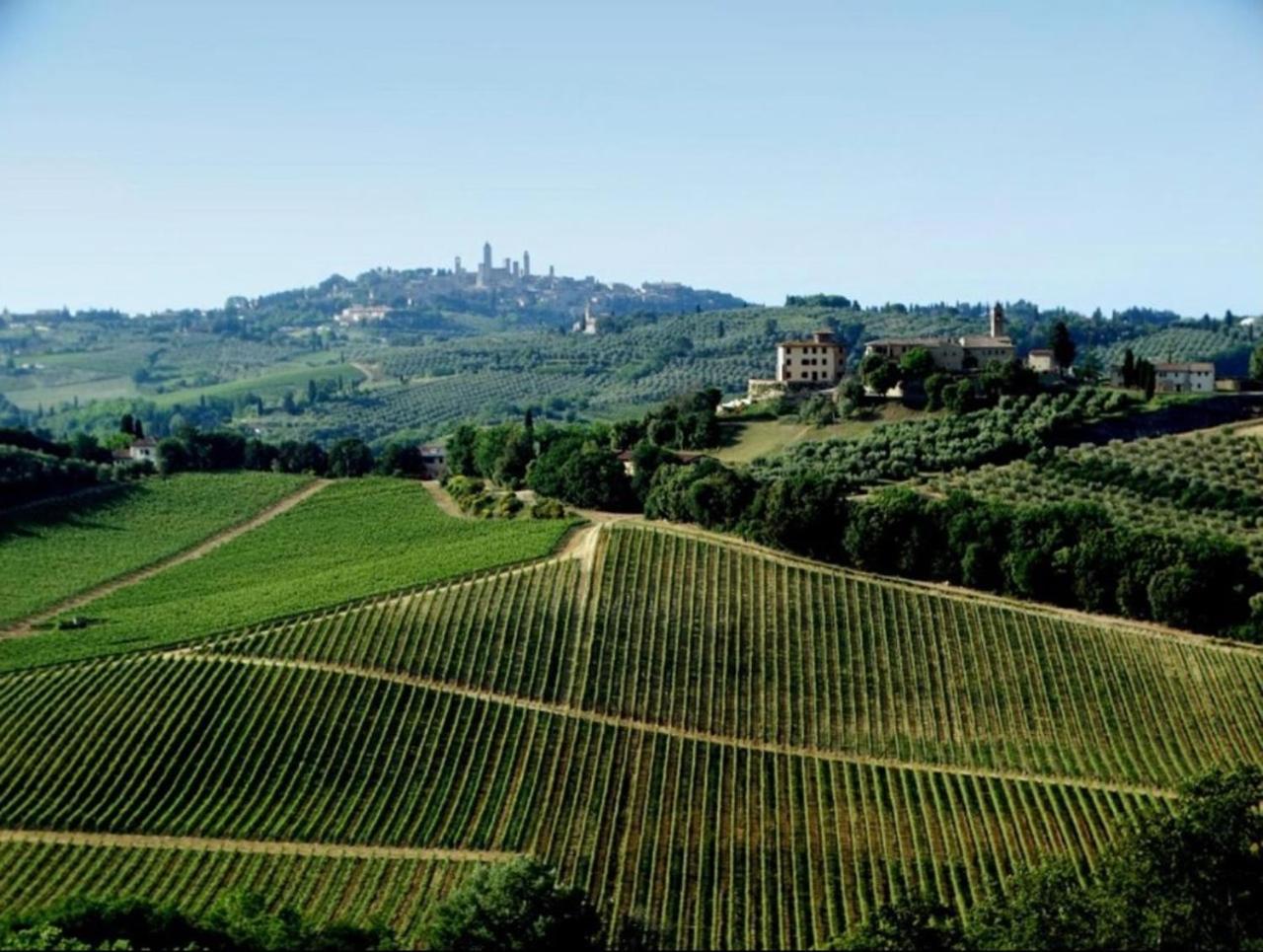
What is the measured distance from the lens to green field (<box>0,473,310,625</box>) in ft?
222

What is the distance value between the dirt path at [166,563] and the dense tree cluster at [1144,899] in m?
40.4

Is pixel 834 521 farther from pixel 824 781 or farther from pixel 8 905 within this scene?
pixel 8 905

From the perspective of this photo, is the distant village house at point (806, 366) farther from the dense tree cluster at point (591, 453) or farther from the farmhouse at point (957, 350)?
the dense tree cluster at point (591, 453)

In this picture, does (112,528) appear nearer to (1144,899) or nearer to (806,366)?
(806,366)

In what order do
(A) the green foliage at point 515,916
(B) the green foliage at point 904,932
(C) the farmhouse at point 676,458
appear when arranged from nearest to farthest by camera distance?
(B) the green foliage at point 904,932 → (A) the green foliage at point 515,916 → (C) the farmhouse at point 676,458

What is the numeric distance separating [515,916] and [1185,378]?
62224mm

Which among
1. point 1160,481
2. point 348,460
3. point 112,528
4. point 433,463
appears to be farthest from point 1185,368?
point 112,528

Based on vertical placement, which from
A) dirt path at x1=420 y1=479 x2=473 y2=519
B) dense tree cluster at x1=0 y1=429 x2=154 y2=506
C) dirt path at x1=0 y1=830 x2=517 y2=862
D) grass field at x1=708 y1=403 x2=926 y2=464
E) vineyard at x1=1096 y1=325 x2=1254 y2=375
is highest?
vineyard at x1=1096 y1=325 x2=1254 y2=375

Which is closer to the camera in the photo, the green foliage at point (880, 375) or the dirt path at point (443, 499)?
the dirt path at point (443, 499)

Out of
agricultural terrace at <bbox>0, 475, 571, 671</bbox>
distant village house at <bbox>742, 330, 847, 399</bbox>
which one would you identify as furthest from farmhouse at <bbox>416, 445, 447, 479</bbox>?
distant village house at <bbox>742, 330, 847, 399</bbox>

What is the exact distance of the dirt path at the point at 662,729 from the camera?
150 ft

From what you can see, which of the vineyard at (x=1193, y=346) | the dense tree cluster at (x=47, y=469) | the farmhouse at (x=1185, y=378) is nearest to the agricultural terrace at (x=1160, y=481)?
the farmhouse at (x=1185, y=378)

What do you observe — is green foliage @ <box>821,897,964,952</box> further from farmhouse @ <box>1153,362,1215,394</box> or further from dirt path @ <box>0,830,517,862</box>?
farmhouse @ <box>1153,362,1215,394</box>

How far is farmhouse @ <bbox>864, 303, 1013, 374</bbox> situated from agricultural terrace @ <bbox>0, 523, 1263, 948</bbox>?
3422 centimetres
